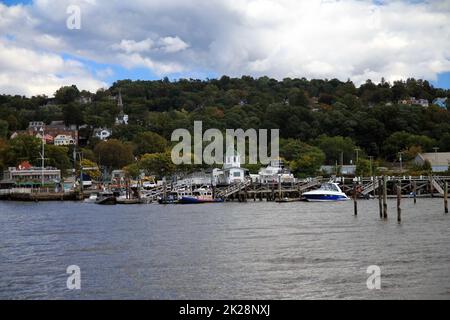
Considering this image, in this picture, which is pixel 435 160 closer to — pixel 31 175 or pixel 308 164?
pixel 308 164

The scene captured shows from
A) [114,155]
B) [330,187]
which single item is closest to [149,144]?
[114,155]

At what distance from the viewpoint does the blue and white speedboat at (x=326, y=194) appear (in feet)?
340

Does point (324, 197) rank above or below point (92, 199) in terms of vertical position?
above

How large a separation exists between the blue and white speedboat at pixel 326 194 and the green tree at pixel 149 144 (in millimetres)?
72778

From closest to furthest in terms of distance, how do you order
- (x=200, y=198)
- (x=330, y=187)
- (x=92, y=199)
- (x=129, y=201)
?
(x=330, y=187), (x=200, y=198), (x=129, y=201), (x=92, y=199)

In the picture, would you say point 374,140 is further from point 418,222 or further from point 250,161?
point 418,222

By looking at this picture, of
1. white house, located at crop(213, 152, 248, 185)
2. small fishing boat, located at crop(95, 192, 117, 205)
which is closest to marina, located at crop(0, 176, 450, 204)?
small fishing boat, located at crop(95, 192, 117, 205)

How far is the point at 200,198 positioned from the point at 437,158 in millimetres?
60851

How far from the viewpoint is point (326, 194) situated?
340 feet

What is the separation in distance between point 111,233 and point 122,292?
26140 millimetres


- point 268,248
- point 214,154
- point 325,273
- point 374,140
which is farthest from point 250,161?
point 325,273

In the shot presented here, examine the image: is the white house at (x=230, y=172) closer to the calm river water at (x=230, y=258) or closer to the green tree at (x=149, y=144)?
the green tree at (x=149, y=144)

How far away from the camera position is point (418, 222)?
63625 mm

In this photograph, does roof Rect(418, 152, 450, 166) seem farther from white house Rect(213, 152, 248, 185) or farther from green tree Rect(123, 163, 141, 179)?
green tree Rect(123, 163, 141, 179)
